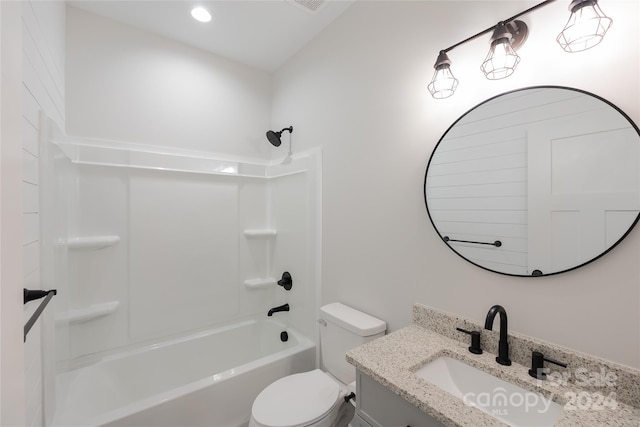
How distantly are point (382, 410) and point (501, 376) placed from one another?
452 millimetres

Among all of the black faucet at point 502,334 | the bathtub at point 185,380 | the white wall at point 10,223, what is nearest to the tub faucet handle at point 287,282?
the bathtub at point 185,380

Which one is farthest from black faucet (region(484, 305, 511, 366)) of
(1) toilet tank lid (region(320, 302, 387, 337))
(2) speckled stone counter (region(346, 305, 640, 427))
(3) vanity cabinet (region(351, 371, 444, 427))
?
(1) toilet tank lid (region(320, 302, 387, 337))

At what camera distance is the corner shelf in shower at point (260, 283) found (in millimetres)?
2379

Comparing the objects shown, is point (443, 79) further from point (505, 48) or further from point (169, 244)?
point (169, 244)

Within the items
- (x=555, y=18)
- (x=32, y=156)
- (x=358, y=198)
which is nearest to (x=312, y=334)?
(x=358, y=198)

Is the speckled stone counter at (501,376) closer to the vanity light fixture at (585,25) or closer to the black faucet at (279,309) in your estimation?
the vanity light fixture at (585,25)

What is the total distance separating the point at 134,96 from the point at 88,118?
34 cm

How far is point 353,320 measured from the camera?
5.06 feet

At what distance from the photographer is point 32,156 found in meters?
0.98

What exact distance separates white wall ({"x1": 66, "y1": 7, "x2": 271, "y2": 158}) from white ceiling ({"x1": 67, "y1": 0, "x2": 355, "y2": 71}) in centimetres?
11

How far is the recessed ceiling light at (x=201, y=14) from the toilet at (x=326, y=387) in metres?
2.13

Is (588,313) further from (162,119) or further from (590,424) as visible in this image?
(162,119)

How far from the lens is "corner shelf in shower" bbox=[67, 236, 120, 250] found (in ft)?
5.53

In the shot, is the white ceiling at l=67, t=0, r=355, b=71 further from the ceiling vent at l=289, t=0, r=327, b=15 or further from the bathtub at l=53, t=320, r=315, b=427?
the bathtub at l=53, t=320, r=315, b=427
